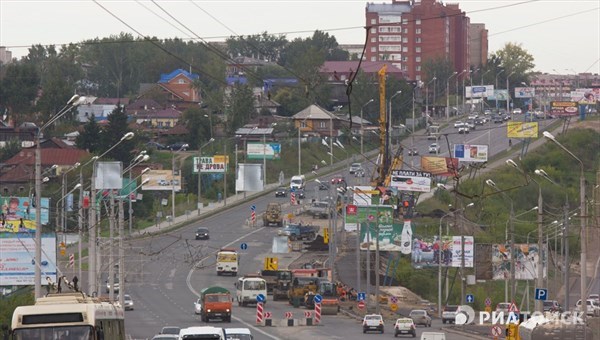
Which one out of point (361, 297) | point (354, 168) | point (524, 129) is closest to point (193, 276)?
point (361, 297)

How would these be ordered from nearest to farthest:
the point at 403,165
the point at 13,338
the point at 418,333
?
the point at 13,338 < the point at 418,333 < the point at 403,165

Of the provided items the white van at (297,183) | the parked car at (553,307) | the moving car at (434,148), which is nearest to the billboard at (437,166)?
the white van at (297,183)

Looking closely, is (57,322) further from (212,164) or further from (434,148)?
(434,148)

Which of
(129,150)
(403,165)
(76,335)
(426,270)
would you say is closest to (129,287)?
(426,270)

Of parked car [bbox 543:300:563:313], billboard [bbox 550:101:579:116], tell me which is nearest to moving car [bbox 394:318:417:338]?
parked car [bbox 543:300:563:313]

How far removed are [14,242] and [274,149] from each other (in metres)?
65.4

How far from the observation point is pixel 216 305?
225ft

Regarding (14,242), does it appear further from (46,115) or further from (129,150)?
(46,115)

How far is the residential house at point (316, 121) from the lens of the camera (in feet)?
538

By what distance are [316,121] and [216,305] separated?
98.4m

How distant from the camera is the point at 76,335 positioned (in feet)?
81.6

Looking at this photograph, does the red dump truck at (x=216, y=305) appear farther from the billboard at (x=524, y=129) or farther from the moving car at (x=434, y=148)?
the billboard at (x=524, y=129)

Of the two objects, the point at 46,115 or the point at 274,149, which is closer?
the point at 274,149

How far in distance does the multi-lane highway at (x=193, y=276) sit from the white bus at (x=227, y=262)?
612mm
